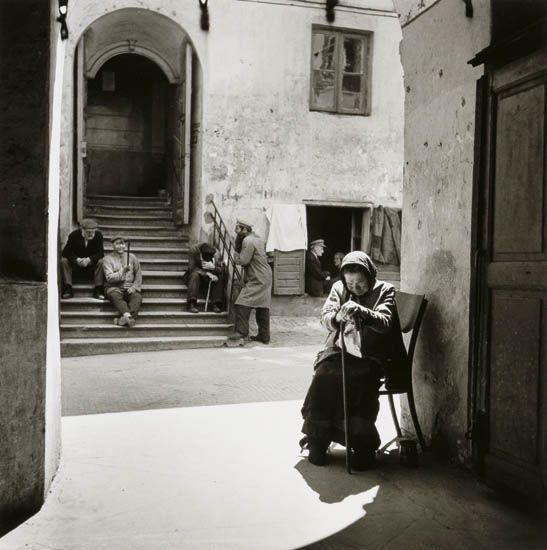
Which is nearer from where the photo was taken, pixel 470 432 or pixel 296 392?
pixel 470 432

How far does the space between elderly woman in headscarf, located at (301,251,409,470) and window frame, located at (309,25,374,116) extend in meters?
9.65

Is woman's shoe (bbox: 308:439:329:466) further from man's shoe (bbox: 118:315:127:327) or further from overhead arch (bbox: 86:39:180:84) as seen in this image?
overhead arch (bbox: 86:39:180:84)

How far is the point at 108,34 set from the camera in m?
14.2

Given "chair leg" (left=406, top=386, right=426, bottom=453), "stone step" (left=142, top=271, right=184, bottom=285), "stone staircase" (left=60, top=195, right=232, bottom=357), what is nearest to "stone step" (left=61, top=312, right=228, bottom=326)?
"stone staircase" (left=60, top=195, right=232, bottom=357)

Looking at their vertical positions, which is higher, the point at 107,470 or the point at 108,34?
the point at 108,34

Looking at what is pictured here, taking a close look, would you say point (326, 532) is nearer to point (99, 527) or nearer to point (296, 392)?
point (99, 527)

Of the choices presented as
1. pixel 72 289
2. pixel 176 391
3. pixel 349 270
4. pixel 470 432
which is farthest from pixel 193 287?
pixel 470 432

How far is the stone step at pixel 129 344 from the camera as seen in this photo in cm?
1068

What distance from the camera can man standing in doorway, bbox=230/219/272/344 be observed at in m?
11.8

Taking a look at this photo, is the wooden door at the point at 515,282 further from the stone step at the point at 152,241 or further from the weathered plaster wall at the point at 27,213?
the stone step at the point at 152,241

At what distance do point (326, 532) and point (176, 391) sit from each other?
4.14 meters

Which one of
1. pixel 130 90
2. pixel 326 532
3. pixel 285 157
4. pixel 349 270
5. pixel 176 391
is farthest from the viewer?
pixel 130 90

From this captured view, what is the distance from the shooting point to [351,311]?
478cm

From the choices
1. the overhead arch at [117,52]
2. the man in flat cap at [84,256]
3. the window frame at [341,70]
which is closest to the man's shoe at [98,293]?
the man in flat cap at [84,256]
